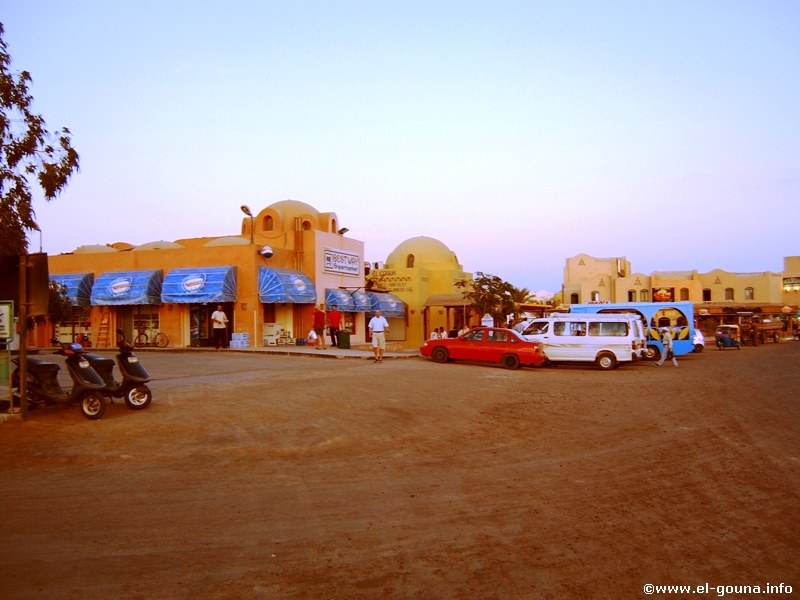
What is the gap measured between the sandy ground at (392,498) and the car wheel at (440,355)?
10.3m

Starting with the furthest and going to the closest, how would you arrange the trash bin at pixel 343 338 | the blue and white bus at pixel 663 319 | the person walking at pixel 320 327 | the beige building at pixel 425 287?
1. the beige building at pixel 425 287
2. the trash bin at pixel 343 338
3. the blue and white bus at pixel 663 319
4. the person walking at pixel 320 327

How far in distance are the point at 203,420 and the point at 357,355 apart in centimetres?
1424

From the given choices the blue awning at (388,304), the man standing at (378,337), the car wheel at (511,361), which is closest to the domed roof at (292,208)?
the blue awning at (388,304)

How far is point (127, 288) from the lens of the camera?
29.9 m

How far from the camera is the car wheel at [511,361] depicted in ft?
74.3

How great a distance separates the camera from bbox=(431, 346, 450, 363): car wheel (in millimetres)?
24122

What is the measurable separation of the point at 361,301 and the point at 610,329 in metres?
15.1

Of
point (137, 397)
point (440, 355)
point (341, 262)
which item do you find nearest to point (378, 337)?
point (440, 355)

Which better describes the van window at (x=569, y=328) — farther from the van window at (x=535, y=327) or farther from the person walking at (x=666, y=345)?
the person walking at (x=666, y=345)

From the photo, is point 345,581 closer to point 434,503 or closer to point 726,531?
point 434,503

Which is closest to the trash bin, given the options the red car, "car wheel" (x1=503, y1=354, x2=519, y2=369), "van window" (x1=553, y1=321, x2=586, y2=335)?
the red car

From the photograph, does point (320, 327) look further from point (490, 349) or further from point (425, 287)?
point (425, 287)

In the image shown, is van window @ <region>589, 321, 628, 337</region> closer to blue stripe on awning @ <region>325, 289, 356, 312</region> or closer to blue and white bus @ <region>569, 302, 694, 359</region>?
blue and white bus @ <region>569, 302, 694, 359</region>

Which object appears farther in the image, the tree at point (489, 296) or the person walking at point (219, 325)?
the tree at point (489, 296)
